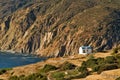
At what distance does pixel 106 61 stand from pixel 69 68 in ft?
17.2

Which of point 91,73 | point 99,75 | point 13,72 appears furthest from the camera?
point 13,72

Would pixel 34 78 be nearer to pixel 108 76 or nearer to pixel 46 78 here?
pixel 46 78

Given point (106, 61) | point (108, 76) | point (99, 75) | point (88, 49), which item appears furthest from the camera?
point (88, 49)

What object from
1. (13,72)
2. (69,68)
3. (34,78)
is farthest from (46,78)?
(13,72)

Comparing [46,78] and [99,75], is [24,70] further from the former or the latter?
[99,75]

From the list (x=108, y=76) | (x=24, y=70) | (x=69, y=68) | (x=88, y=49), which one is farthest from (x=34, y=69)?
(x=88, y=49)

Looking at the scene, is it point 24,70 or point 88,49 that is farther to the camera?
point 88,49

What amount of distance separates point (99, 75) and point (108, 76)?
2.52 m

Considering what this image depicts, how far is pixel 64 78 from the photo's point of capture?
40625 mm

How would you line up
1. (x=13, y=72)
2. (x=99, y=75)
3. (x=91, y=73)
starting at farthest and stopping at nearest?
(x=13, y=72) < (x=91, y=73) < (x=99, y=75)

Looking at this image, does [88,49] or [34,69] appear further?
[88,49]

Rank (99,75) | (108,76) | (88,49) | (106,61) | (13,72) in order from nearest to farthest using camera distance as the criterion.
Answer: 1. (108,76)
2. (99,75)
3. (106,61)
4. (13,72)
5. (88,49)

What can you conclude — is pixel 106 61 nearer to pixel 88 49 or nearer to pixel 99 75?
pixel 99 75

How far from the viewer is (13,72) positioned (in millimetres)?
57469
